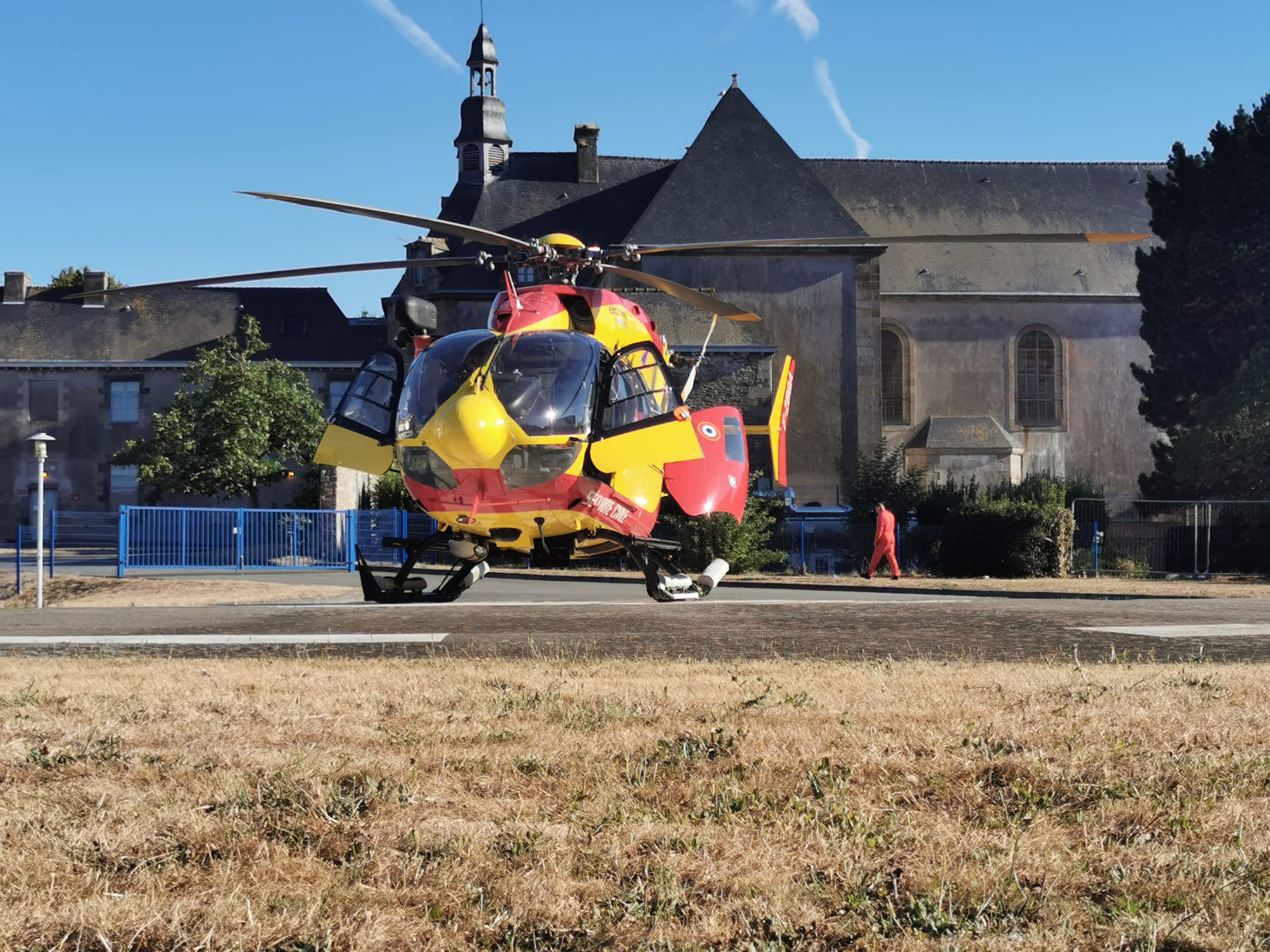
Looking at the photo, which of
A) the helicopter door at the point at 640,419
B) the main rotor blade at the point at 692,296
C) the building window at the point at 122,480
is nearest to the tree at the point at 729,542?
the main rotor blade at the point at 692,296

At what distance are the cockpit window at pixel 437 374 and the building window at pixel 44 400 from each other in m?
46.7

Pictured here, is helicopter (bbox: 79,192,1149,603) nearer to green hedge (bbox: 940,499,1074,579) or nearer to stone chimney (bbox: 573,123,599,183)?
green hedge (bbox: 940,499,1074,579)

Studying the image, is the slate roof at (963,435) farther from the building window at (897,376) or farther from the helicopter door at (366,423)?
the helicopter door at (366,423)

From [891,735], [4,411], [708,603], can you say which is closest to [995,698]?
[891,735]

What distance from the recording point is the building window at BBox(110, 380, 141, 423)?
51312 mm

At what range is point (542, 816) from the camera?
519 cm

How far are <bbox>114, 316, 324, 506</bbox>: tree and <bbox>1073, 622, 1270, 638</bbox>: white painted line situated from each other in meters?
31.5

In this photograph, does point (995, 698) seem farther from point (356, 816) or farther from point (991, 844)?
point (356, 816)

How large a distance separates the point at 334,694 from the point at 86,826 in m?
3.59

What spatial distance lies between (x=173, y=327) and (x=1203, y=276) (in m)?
39.1

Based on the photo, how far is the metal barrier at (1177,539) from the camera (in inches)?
1271

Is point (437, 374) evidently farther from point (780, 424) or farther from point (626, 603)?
point (626, 603)

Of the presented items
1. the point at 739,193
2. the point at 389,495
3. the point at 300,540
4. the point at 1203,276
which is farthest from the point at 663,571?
the point at 1203,276

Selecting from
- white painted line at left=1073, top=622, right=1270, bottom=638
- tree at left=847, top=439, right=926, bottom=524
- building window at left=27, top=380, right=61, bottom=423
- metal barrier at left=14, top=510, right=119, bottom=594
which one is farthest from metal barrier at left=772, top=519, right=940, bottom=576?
building window at left=27, top=380, right=61, bottom=423
